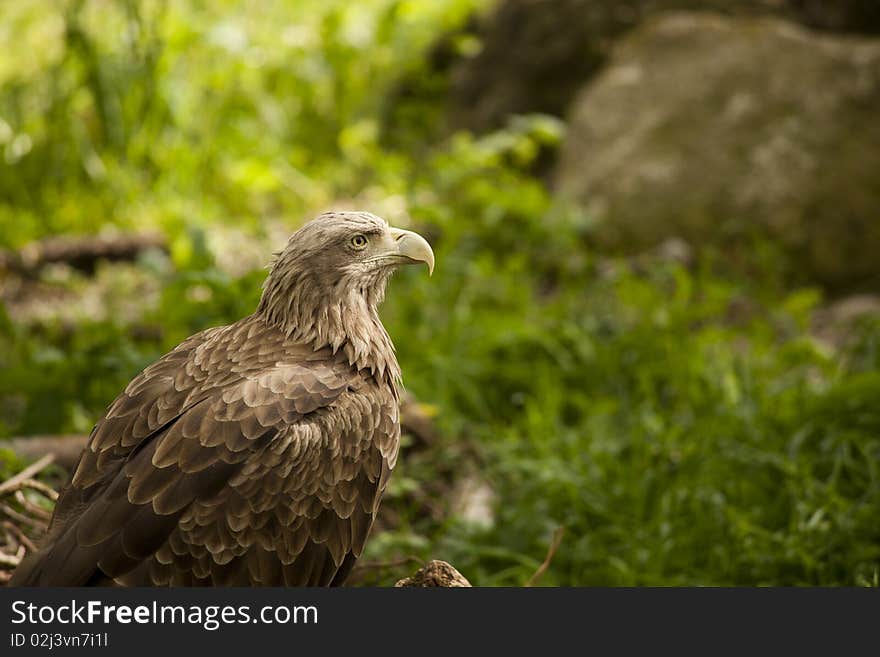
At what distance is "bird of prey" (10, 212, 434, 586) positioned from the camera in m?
2.98

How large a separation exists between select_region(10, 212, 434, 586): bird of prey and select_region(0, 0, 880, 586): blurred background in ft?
1.94

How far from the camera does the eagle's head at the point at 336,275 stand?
3492 mm

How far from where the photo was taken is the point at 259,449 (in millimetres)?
3078

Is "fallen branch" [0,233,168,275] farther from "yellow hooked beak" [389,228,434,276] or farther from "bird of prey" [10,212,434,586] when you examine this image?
"yellow hooked beak" [389,228,434,276]

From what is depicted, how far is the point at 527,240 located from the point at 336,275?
3.46m

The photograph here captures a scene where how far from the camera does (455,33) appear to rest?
29.4 ft

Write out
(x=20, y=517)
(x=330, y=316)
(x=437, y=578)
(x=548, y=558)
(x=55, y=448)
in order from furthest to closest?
(x=55, y=448) → (x=20, y=517) → (x=330, y=316) → (x=548, y=558) → (x=437, y=578)

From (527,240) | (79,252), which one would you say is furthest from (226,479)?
(79,252)

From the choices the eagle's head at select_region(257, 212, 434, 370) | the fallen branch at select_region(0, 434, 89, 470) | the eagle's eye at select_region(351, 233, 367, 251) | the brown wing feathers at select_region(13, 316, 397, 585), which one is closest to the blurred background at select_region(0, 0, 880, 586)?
the fallen branch at select_region(0, 434, 89, 470)

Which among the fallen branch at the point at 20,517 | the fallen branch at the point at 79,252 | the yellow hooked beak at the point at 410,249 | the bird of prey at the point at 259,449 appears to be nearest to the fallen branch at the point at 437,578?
the bird of prey at the point at 259,449

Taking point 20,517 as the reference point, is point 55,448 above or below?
above

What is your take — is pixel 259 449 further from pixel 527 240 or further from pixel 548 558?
pixel 527 240

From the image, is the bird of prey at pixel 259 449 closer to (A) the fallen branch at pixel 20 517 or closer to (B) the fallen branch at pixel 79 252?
(A) the fallen branch at pixel 20 517

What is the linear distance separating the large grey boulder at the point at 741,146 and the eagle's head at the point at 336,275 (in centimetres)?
363
